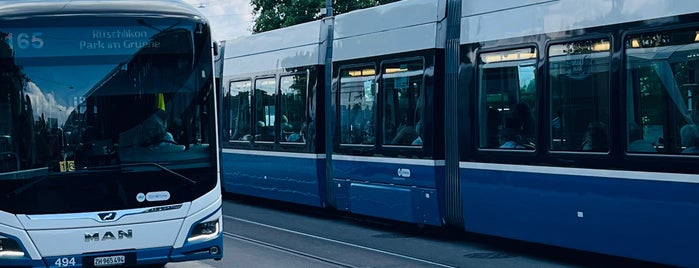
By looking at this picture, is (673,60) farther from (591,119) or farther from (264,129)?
(264,129)

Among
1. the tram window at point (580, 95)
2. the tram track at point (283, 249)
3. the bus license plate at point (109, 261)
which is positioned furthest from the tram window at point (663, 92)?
the bus license plate at point (109, 261)

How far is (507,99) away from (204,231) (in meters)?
4.14

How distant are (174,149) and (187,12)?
4.50ft

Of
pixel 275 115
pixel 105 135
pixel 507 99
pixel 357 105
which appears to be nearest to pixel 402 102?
pixel 357 105

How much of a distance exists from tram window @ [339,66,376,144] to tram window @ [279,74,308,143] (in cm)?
132

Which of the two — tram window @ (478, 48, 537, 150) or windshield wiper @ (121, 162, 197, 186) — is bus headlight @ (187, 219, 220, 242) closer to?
windshield wiper @ (121, 162, 197, 186)

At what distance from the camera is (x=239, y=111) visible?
20109 mm

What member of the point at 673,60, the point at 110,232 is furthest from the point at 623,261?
the point at 110,232

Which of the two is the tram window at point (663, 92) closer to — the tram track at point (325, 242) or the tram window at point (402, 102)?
the tram track at point (325, 242)

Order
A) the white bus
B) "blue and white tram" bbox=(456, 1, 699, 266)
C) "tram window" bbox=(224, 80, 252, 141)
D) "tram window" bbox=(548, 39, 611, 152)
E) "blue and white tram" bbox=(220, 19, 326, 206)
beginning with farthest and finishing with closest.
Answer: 1. "tram window" bbox=(224, 80, 252, 141)
2. "blue and white tram" bbox=(220, 19, 326, 206)
3. "tram window" bbox=(548, 39, 611, 152)
4. "blue and white tram" bbox=(456, 1, 699, 266)
5. the white bus

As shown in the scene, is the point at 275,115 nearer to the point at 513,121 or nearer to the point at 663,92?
the point at 513,121

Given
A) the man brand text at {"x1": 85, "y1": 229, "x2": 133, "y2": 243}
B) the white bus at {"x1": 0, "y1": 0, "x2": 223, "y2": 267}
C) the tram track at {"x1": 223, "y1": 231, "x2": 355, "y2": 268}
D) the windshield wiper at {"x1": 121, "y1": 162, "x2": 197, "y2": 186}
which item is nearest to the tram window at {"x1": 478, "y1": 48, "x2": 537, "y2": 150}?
the tram track at {"x1": 223, "y1": 231, "x2": 355, "y2": 268}

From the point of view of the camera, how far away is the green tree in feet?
124

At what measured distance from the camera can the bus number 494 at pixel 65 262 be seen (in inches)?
376
